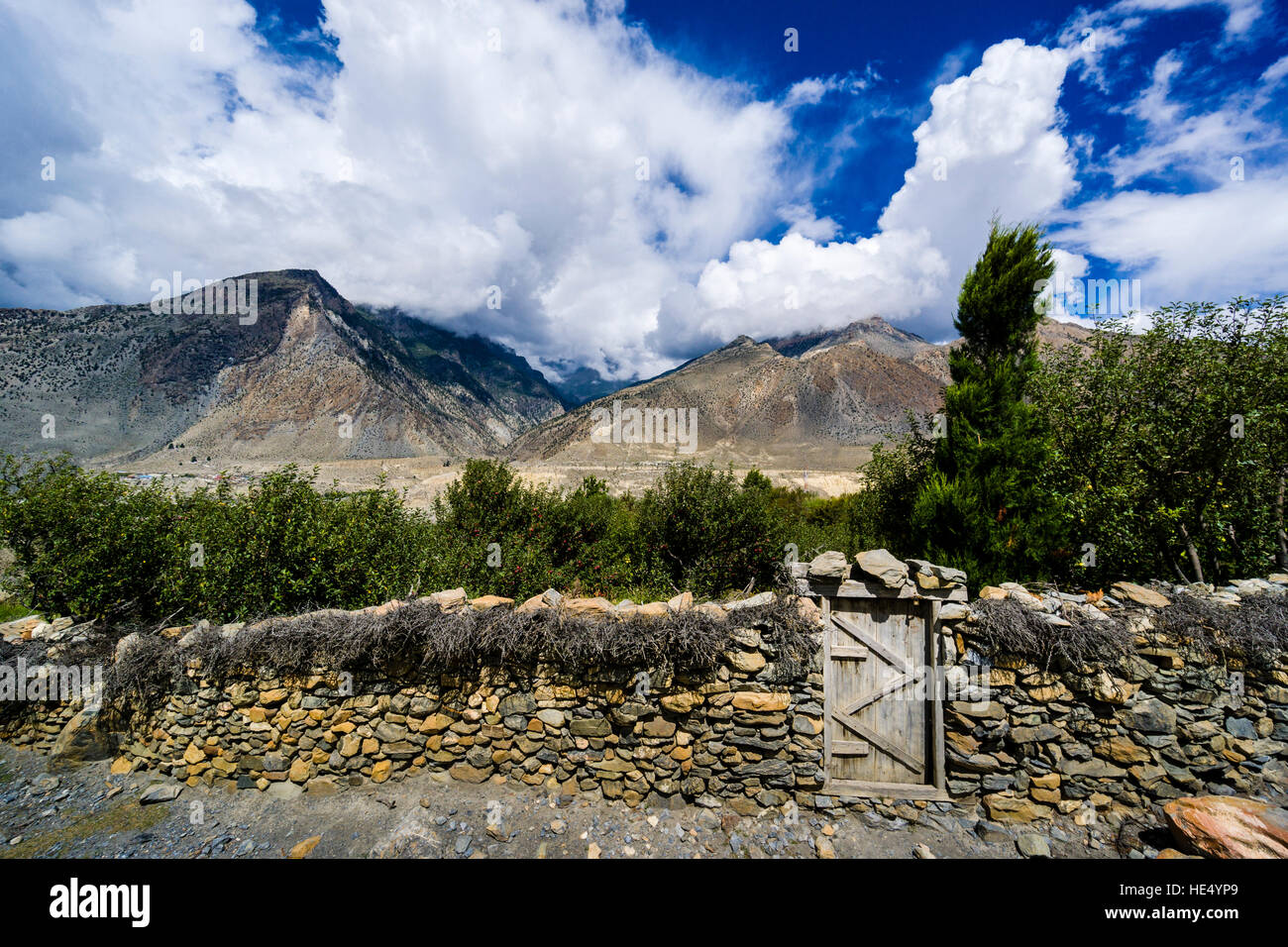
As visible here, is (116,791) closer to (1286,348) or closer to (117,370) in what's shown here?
(1286,348)

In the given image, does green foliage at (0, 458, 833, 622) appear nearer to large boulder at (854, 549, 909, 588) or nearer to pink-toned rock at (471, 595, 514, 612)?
pink-toned rock at (471, 595, 514, 612)

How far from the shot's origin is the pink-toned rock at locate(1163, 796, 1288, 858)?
15.7ft

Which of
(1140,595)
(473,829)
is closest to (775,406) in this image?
(1140,595)

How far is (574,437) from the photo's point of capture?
125 meters

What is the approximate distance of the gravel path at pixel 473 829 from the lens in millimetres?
5848

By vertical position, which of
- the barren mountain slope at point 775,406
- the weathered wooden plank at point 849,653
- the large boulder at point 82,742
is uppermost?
the barren mountain slope at point 775,406

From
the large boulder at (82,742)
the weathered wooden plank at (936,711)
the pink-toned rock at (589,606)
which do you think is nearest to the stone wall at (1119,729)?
the weathered wooden plank at (936,711)

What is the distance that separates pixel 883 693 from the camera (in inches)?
266

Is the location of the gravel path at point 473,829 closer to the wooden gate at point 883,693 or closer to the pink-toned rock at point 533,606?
the wooden gate at point 883,693

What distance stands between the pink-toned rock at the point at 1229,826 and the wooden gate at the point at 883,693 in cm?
245

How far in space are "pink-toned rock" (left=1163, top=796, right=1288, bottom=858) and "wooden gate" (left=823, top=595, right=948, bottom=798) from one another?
96.6 inches

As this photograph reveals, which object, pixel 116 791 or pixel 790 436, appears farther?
pixel 790 436
